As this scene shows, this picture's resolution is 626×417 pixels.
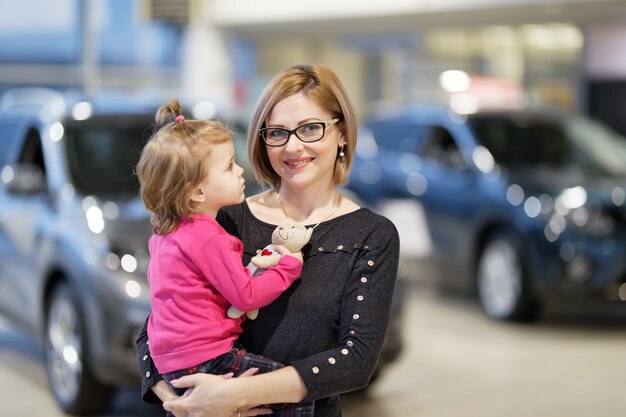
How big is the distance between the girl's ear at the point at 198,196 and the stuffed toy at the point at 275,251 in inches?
7.1

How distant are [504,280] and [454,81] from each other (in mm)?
9683

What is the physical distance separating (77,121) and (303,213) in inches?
167

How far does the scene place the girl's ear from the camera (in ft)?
7.79

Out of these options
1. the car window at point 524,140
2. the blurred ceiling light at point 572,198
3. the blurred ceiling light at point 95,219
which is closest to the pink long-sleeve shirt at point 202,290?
the blurred ceiling light at point 95,219

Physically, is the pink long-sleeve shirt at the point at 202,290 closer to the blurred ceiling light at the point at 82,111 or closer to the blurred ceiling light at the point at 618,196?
the blurred ceiling light at the point at 82,111

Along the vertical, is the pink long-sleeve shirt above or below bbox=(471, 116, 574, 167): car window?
above

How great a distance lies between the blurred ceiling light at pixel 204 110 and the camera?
6.75 m

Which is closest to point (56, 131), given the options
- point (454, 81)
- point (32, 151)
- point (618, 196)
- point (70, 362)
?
point (32, 151)

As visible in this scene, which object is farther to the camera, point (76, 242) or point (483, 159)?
point (483, 159)

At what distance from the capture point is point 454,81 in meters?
17.4

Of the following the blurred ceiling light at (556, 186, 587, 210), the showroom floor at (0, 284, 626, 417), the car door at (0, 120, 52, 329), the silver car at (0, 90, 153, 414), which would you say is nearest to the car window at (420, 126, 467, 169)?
the blurred ceiling light at (556, 186, 587, 210)

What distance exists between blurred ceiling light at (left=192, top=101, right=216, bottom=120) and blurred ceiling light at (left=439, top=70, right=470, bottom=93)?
1064 centimetres

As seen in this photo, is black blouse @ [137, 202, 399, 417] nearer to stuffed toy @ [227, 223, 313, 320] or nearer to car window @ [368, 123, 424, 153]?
stuffed toy @ [227, 223, 313, 320]

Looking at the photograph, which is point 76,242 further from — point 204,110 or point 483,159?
point 483,159
